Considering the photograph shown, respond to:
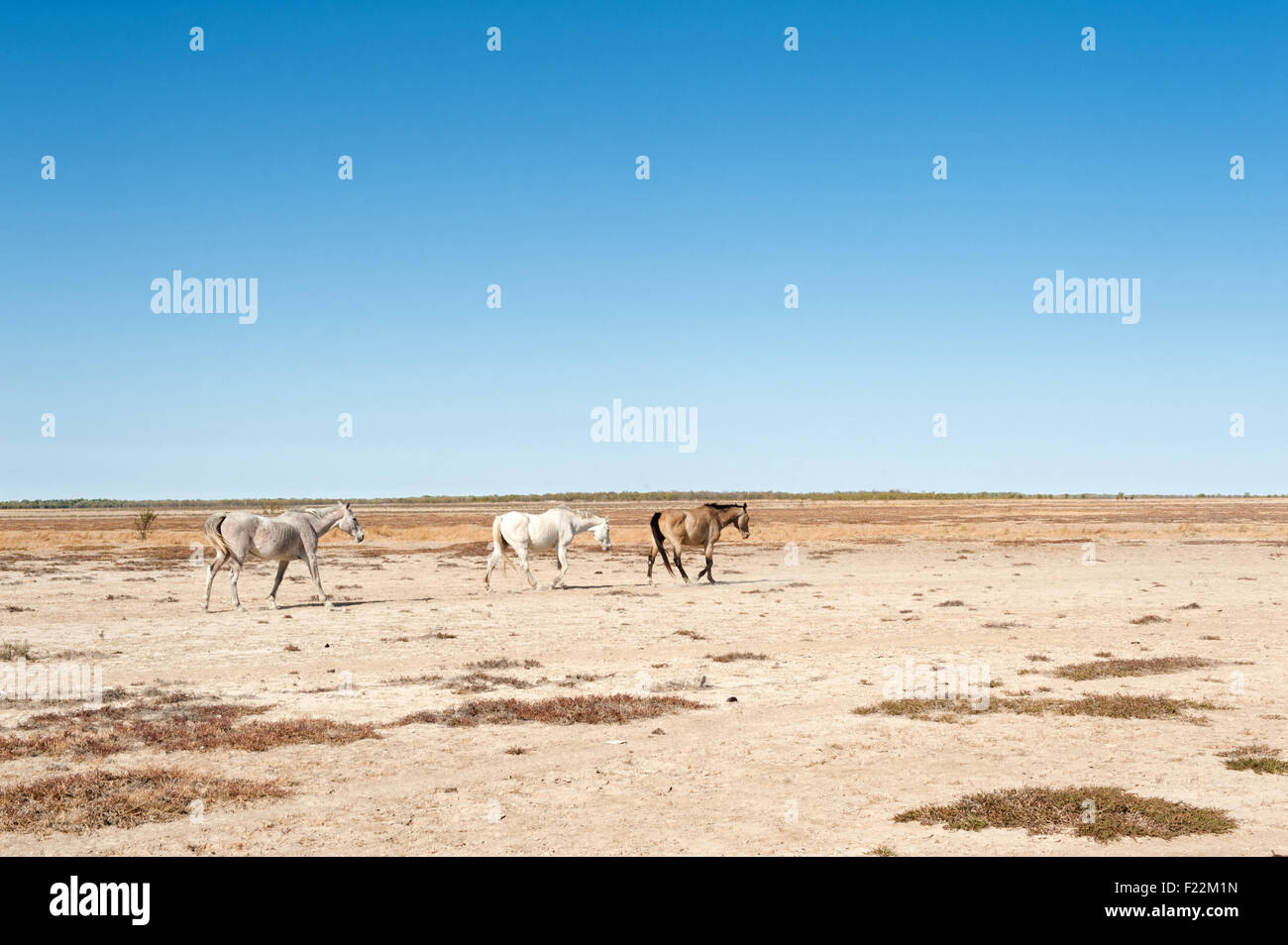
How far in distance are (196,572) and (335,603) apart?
1581 cm

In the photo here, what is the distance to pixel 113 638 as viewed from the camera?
70.5 ft

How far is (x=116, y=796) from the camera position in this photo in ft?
31.2

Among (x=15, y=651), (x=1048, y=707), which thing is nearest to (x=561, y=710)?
(x=1048, y=707)

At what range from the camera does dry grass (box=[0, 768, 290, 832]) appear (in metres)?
8.86

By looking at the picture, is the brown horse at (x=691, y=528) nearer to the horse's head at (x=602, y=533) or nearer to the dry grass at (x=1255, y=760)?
the horse's head at (x=602, y=533)

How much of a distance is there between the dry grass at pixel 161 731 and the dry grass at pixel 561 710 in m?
1.22

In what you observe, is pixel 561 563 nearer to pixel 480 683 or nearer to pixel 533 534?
pixel 533 534

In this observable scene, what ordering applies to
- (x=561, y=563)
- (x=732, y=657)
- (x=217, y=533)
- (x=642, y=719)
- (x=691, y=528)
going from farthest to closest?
(x=691, y=528)
(x=561, y=563)
(x=217, y=533)
(x=732, y=657)
(x=642, y=719)

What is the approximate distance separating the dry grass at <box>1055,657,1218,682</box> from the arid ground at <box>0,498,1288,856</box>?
114 mm

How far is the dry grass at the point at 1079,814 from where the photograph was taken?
8.43 m

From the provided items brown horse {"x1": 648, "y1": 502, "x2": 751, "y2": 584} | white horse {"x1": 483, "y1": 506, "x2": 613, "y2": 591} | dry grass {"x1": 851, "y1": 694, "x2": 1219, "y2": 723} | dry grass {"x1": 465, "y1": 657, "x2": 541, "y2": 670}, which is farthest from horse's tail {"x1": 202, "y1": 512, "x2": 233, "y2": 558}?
dry grass {"x1": 851, "y1": 694, "x2": 1219, "y2": 723}

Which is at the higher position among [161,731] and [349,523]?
[349,523]

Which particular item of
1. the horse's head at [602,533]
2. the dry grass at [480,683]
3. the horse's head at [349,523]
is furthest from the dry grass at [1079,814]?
the horse's head at [602,533]

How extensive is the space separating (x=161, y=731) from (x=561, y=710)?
16.7 feet
